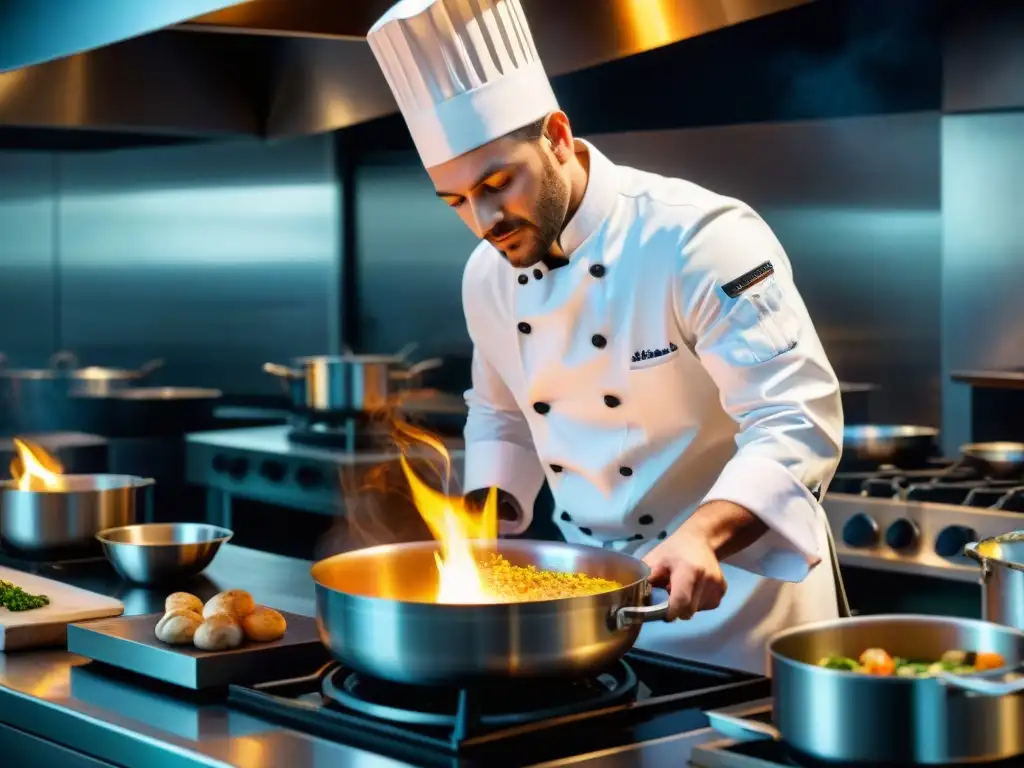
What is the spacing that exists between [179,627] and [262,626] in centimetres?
10

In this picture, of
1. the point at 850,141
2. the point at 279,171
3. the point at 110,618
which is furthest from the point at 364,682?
the point at 279,171

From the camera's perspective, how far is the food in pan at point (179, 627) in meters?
1.64

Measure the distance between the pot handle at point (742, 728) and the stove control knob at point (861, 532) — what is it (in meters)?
1.79

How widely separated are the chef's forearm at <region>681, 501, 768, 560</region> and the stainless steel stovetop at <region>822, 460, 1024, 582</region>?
3.94 ft

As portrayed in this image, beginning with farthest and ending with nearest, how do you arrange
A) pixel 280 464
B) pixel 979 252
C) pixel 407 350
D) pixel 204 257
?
pixel 204 257 < pixel 407 350 < pixel 280 464 < pixel 979 252

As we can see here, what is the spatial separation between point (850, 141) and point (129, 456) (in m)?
2.48

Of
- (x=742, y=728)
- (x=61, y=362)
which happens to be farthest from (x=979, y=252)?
(x=61, y=362)

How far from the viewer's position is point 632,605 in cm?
141

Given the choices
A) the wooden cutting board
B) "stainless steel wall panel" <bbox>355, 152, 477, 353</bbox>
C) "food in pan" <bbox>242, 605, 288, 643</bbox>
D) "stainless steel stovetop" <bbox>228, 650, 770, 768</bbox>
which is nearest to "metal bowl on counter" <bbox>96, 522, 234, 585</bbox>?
the wooden cutting board

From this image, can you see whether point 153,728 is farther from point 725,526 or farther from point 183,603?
point 725,526

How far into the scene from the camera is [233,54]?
327 centimetres

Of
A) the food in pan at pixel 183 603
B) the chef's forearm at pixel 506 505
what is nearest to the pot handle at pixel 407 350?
the chef's forearm at pixel 506 505

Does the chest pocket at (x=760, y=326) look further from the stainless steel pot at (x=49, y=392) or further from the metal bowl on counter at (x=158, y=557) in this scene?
the stainless steel pot at (x=49, y=392)

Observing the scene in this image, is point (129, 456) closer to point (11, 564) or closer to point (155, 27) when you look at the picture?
point (11, 564)
